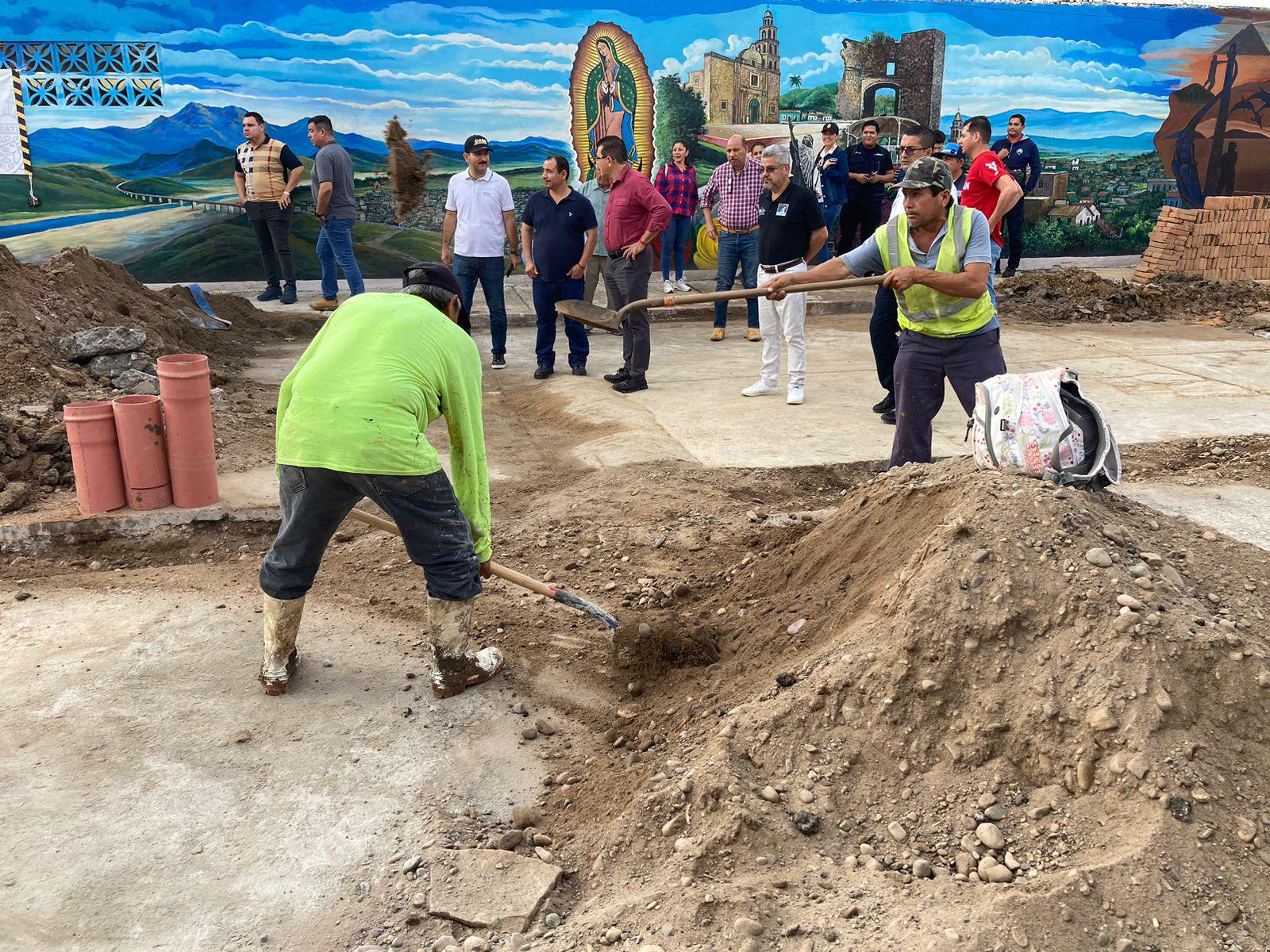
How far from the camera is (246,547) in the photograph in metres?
5.61

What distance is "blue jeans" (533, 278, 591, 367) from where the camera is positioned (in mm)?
8562

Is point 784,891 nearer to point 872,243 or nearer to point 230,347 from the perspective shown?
point 872,243

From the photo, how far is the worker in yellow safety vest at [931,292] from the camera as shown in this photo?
16.0 feet

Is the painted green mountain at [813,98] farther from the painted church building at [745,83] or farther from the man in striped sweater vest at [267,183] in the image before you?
the man in striped sweater vest at [267,183]

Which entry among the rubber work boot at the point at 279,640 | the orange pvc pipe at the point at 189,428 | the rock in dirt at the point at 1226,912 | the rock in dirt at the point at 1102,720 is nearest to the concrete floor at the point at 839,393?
the orange pvc pipe at the point at 189,428

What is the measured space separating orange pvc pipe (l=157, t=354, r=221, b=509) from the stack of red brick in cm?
1254

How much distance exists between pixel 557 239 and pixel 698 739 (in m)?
5.66

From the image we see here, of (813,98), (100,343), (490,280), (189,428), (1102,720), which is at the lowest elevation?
(1102,720)

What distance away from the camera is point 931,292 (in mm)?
5035

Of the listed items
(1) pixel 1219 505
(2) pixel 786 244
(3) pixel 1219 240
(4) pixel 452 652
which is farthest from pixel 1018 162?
(4) pixel 452 652

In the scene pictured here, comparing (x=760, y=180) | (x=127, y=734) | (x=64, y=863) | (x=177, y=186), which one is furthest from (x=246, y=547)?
(x=177, y=186)

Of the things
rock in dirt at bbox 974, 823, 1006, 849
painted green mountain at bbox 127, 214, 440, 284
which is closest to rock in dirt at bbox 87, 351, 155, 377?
painted green mountain at bbox 127, 214, 440, 284

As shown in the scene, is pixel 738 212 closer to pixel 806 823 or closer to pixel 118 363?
pixel 118 363

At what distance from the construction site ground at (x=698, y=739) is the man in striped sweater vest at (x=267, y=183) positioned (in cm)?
662
